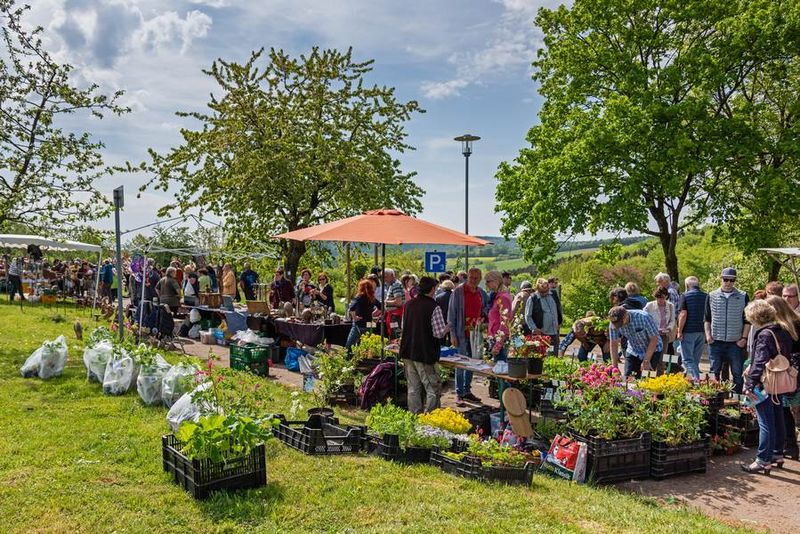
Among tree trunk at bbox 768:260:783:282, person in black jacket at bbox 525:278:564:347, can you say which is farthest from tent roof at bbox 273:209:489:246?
tree trunk at bbox 768:260:783:282

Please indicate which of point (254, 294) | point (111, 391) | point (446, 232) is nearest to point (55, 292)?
point (254, 294)

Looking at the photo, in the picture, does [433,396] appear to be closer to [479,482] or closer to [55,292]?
[479,482]

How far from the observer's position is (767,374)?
574cm

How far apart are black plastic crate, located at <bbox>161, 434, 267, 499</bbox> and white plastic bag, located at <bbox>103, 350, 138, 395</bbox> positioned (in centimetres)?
357

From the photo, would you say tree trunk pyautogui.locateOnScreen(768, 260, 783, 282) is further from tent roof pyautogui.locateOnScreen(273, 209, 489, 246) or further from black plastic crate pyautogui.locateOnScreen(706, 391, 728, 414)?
tent roof pyautogui.locateOnScreen(273, 209, 489, 246)

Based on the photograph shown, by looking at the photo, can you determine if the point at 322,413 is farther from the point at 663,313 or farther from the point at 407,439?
the point at 663,313

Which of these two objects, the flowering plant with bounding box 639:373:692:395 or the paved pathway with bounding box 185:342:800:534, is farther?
the flowering plant with bounding box 639:373:692:395

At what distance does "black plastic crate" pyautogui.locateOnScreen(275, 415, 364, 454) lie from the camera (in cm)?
568

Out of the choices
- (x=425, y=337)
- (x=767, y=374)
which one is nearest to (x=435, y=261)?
(x=425, y=337)

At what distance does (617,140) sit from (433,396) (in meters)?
11.8

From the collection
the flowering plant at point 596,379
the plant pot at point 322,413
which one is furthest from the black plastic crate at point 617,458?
the plant pot at point 322,413

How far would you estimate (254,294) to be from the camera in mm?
17406

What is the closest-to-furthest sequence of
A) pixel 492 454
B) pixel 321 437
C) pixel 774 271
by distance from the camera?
pixel 492 454
pixel 321 437
pixel 774 271

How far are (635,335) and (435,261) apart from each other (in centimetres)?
888
